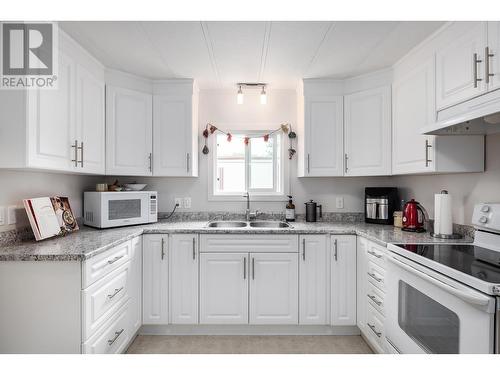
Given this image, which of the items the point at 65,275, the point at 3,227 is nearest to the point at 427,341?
the point at 65,275

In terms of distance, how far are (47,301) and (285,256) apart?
5.15ft

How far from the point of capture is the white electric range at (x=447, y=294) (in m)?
1.04

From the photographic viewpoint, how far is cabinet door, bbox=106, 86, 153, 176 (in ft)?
7.81

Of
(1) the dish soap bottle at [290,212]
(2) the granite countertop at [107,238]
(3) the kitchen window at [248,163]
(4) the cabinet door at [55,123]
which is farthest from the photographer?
(3) the kitchen window at [248,163]

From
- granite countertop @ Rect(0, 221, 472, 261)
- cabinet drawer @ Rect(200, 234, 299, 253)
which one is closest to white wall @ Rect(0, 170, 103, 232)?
granite countertop @ Rect(0, 221, 472, 261)

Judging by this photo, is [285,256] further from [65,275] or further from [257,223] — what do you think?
[65,275]

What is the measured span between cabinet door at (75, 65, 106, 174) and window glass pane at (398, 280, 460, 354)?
7.54ft

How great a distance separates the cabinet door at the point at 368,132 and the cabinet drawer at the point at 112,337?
2174mm

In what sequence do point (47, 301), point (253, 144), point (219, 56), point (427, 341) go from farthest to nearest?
point (253, 144)
point (219, 56)
point (47, 301)
point (427, 341)

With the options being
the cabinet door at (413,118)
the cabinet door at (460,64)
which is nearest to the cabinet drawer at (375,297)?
the cabinet door at (413,118)

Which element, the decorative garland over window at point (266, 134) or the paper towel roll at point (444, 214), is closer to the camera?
the paper towel roll at point (444, 214)

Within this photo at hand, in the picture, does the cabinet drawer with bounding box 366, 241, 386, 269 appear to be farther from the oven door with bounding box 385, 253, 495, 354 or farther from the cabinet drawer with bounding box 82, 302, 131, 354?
the cabinet drawer with bounding box 82, 302, 131, 354

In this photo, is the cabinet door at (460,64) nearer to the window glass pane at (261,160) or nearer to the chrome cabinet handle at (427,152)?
the chrome cabinet handle at (427,152)

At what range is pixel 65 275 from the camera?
1446mm
